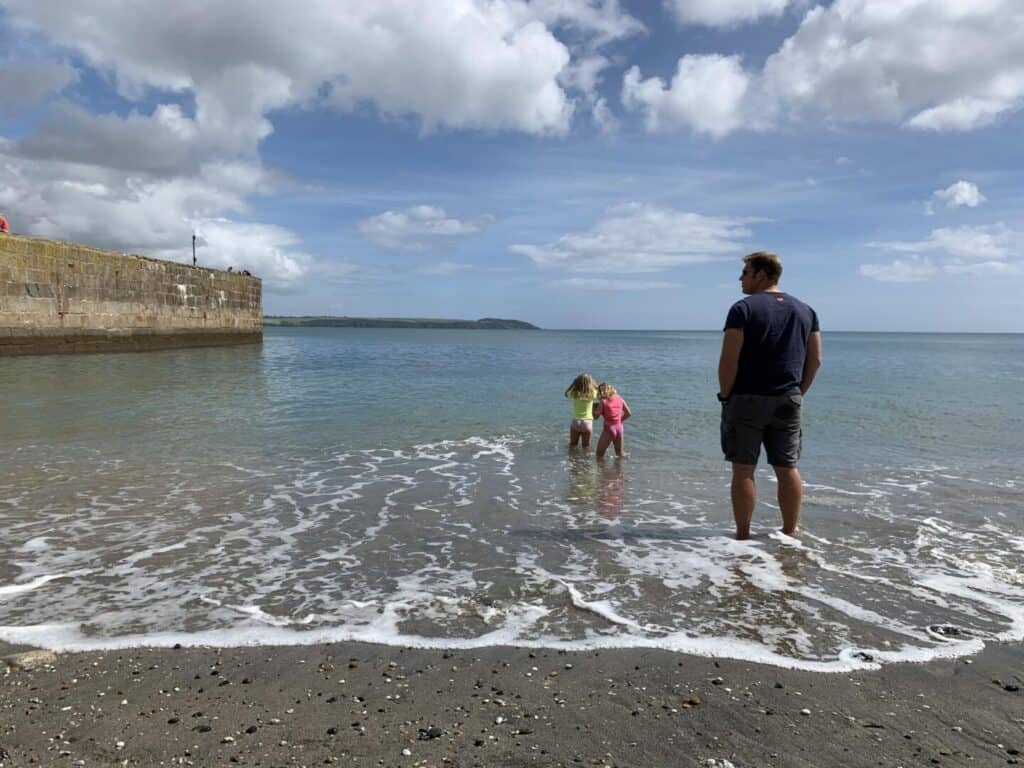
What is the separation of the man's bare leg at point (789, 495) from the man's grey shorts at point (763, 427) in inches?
4.6

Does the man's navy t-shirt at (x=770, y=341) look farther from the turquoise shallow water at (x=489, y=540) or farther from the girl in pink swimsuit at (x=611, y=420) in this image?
the girl in pink swimsuit at (x=611, y=420)

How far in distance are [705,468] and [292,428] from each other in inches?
279

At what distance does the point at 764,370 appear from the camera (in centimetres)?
459

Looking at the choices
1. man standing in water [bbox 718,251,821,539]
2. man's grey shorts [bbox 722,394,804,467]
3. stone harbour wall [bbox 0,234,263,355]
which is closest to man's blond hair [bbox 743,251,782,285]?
man standing in water [bbox 718,251,821,539]

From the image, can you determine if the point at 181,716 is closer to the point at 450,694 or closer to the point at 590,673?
the point at 450,694

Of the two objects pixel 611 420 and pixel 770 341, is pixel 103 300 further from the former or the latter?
pixel 770 341

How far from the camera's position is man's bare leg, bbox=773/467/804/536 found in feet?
16.0

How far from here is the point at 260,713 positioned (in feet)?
8.39

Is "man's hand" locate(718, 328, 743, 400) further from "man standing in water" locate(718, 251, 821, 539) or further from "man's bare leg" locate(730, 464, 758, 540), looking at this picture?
"man's bare leg" locate(730, 464, 758, 540)

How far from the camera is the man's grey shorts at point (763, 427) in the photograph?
4656 millimetres

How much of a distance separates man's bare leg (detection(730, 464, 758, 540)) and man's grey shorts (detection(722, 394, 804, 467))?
0.08 m

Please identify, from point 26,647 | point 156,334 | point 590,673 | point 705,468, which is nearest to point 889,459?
point 705,468

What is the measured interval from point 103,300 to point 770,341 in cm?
3044

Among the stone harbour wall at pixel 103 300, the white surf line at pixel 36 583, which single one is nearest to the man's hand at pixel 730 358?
the white surf line at pixel 36 583
